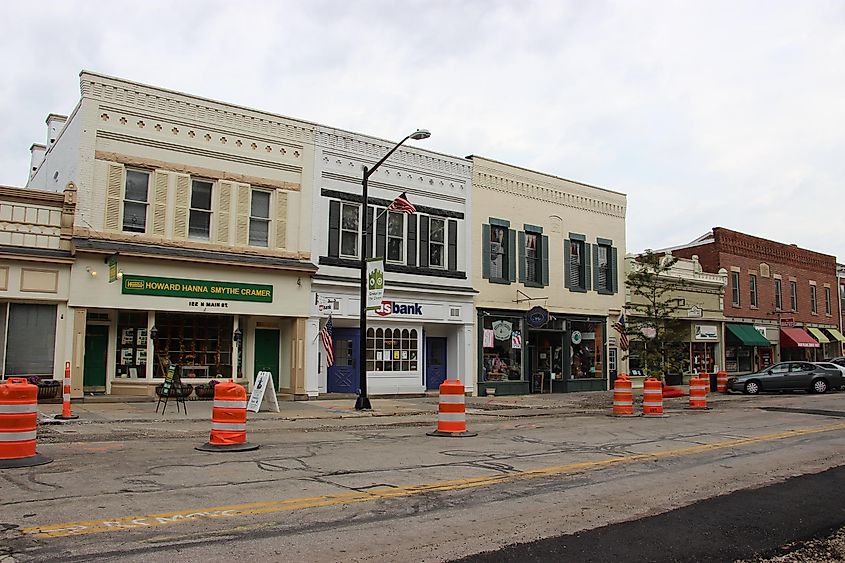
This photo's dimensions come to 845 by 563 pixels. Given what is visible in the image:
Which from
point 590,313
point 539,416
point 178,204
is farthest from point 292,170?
point 590,313

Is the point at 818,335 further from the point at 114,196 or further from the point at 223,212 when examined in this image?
the point at 114,196

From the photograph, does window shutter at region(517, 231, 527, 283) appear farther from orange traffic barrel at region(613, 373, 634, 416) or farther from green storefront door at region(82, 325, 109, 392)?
green storefront door at region(82, 325, 109, 392)

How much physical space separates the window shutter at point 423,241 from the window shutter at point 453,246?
1124 mm

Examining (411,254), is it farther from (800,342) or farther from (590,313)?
(800,342)

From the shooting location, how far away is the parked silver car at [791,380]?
31.5m

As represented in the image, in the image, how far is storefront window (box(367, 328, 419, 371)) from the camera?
2578 centimetres

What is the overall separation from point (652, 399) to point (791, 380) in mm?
14829

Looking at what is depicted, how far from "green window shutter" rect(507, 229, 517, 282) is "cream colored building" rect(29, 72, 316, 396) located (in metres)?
8.91

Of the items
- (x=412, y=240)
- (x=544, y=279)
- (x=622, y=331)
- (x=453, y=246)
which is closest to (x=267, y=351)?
(x=412, y=240)

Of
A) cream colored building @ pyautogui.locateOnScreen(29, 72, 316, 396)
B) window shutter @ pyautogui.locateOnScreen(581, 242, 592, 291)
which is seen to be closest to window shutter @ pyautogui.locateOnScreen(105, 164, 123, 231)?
cream colored building @ pyautogui.locateOnScreen(29, 72, 316, 396)

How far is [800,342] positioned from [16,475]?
141ft

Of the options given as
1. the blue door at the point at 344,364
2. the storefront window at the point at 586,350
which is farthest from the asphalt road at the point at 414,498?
the storefront window at the point at 586,350

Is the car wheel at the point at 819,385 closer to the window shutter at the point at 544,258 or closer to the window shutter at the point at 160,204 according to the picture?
the window shutter at the point at 544,258

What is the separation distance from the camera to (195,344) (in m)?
22.7
